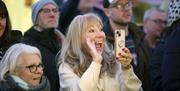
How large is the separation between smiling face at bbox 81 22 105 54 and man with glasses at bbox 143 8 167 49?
6.64 feet

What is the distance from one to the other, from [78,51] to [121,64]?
35cm

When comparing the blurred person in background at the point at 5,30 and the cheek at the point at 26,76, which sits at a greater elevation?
the blurred person in background at the point at 5,30

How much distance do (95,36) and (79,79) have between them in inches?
13.2

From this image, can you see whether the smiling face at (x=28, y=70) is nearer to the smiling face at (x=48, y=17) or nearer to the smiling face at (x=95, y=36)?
the smiling face at (x=95, y=36)

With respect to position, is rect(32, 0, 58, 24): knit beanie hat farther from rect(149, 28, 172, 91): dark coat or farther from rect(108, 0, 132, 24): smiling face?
rect(149, 28, 172, 91): dark coat

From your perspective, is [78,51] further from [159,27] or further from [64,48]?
[159,27]

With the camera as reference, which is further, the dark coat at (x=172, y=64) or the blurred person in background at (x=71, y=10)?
the blurred person in background at (x=71, y=10)

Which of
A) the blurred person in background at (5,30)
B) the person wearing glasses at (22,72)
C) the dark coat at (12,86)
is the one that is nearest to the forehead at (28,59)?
the person wearing glasses at (22,72)

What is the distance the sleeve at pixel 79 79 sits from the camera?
317cm

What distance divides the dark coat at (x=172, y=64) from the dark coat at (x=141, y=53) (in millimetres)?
981

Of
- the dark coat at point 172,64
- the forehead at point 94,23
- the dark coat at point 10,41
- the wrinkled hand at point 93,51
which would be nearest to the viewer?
the dark coat at point 172,64

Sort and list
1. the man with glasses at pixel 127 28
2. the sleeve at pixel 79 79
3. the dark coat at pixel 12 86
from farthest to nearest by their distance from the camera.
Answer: the man with glasses at pixel 127 28 < the sleeve at pixel 79 79 < the dark coat at pixel 12 86

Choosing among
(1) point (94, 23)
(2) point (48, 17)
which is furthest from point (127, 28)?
(1) point (94, 23)

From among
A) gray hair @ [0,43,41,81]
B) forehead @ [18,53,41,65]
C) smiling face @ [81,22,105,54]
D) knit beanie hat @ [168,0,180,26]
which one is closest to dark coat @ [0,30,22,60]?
gray hair @ [0,43,41,81]
